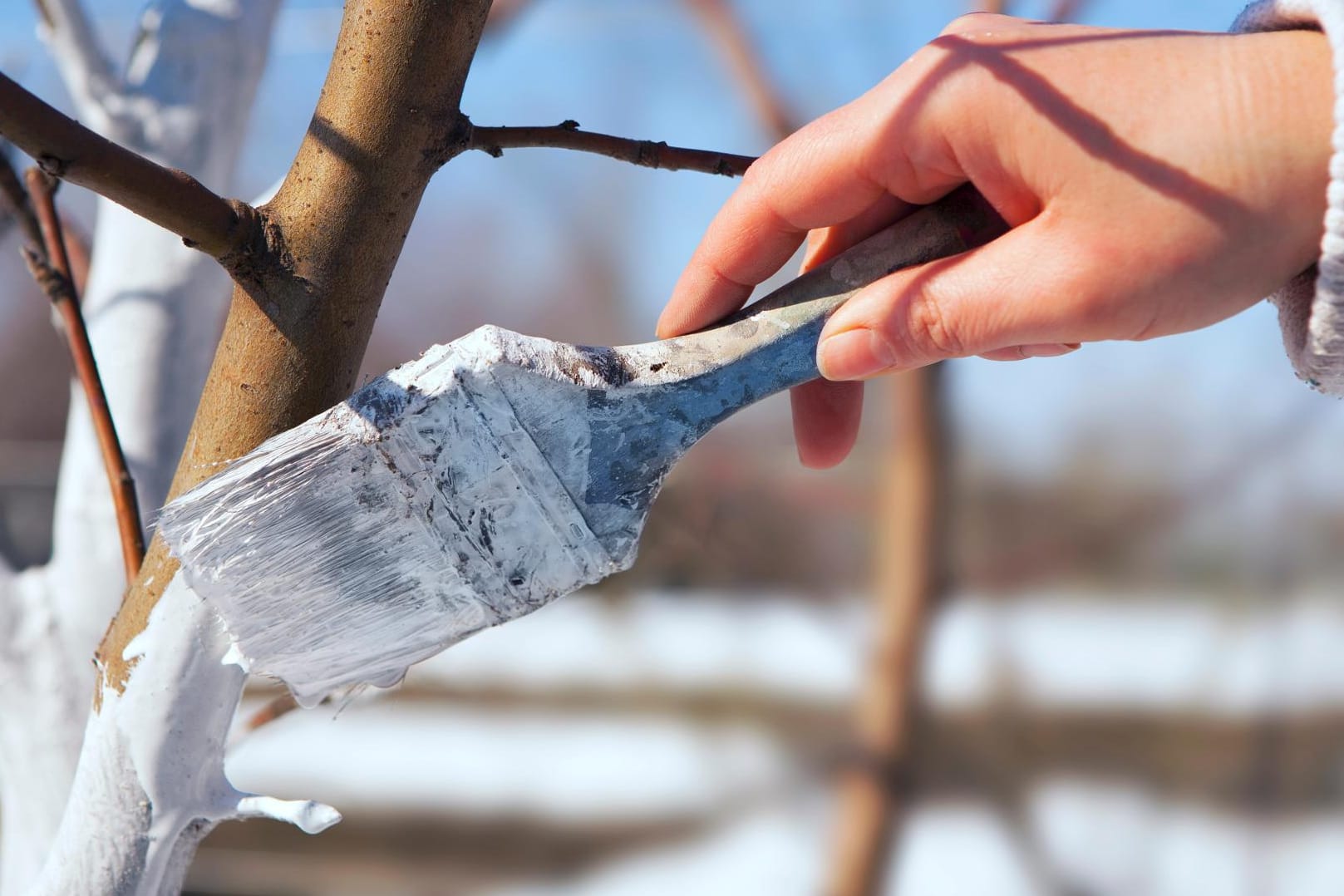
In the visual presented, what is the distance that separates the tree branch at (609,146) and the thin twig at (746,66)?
2.77 ft

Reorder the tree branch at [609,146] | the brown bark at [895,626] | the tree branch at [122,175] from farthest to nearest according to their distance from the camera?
the brown bark at [895,626]
the tree branch at [609,146]
the tree branch at [122,175]

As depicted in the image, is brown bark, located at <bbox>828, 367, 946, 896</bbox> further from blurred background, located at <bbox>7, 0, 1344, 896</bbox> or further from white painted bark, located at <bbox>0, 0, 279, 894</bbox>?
white painted bark, located at <bbox>0, 0, 279, 894</bbox>

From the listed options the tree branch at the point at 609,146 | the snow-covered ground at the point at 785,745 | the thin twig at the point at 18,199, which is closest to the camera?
the tree branch at the point at 609,146

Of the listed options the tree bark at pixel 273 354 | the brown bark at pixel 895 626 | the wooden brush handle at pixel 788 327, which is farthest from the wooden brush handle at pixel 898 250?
the brown bark at pixel 895 626

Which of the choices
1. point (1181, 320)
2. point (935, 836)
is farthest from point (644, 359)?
point (935, 836)

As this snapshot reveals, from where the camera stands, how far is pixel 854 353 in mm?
347

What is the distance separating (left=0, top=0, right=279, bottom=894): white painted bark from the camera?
23.2 inches

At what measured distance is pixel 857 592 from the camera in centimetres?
138

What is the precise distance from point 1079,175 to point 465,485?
0.22 meters

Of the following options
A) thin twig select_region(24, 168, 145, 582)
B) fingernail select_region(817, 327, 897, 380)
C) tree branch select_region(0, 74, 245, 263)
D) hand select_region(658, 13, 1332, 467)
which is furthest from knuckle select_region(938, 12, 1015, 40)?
thin twig select_region(24, 168, 145, 582)

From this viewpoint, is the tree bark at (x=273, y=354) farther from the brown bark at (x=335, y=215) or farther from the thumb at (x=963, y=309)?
the thumb at (x=963, y=309)

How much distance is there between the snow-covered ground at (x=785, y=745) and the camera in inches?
52.1

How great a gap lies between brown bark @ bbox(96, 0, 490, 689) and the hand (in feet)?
0.43

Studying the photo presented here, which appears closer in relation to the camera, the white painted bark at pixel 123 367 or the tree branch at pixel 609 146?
the tree branch at pixel 609 146
